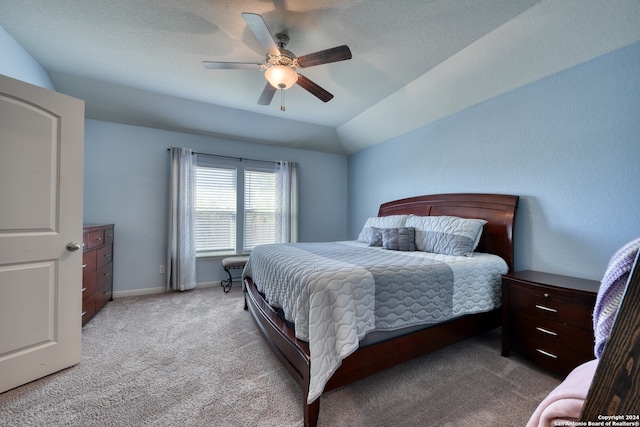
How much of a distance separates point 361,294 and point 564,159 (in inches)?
89.0

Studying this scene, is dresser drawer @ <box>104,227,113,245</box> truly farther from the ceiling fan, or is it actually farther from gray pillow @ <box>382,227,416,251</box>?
gray pillow @ <box>382,227,416,251</box>

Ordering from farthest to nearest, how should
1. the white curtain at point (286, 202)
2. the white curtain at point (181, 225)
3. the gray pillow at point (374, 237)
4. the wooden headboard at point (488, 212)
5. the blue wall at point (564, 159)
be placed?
the white curtain at point (286, 202) → the white curtain at point (181, 225) → the gray pillow at point (374, 237) → the wooden headboard at point (488, 212) → the blue wall at point (564, 159)

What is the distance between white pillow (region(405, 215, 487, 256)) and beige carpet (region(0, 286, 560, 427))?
88 centimetres

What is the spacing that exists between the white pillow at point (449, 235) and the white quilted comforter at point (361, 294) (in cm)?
19

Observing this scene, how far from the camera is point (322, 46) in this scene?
89.9 inches

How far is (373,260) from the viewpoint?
2.01m

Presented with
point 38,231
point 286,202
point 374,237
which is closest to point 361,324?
point 374,237

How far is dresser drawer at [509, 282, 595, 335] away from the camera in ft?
5.54

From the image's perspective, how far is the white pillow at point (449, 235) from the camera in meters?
2.42

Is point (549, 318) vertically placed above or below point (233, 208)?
Result: below

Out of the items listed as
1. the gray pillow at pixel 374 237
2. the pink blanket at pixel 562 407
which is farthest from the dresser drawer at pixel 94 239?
the pink blanket at pixel 562 407

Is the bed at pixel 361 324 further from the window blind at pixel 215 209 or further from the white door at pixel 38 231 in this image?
the window blind at pixel 215 209

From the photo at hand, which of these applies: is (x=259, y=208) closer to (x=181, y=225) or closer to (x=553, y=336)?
(x=181, y=225)

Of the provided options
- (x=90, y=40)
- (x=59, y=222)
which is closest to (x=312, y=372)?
(x=59, y=222)
